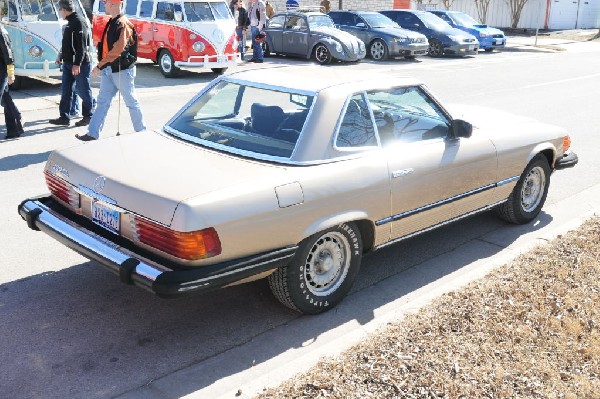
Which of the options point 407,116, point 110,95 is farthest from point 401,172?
point 110,95

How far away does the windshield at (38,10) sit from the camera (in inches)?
502

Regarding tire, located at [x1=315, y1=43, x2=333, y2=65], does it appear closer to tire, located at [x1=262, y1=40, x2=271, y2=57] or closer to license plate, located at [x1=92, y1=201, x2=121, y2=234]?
tire, located at [x1=262, y1=40, x2=271, y2=57]

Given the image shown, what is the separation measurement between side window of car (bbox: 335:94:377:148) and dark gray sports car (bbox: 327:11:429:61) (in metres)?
16.9

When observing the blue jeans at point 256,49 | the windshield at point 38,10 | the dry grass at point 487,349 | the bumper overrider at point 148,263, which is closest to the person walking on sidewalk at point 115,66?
the bumper overrider at point 148,263

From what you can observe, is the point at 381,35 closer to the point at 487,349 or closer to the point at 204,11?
the point at 204,11

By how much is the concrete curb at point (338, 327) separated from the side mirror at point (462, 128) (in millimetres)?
1035

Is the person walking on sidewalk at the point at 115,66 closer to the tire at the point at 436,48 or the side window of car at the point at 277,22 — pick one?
the side window of car at the point at 277,22

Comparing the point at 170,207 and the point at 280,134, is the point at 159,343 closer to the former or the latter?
the point at 170,207

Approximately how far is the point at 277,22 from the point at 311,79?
55.3 ft

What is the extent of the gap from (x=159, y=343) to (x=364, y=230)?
Answer: 1.57m

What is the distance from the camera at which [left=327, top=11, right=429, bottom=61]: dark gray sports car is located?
2125cm

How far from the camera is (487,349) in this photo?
4027 millimetres

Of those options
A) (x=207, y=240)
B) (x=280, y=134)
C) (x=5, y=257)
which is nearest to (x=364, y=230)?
(x=280, y=134)

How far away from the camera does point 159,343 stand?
14.0 ft
